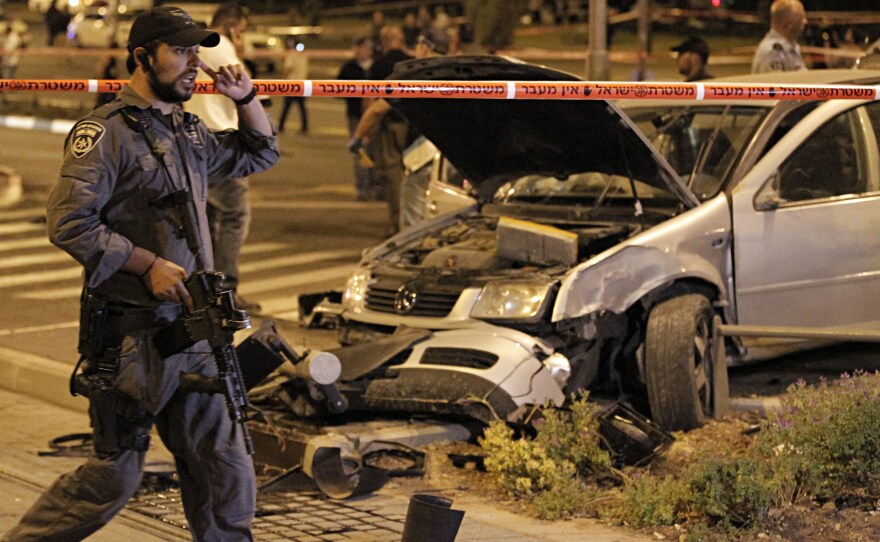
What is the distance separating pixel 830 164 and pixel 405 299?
232 centimetres

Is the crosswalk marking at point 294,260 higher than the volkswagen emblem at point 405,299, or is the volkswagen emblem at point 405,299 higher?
the volkswagen emblem at point 405,299

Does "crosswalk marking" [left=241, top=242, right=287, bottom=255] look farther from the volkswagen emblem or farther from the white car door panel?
the white car door panel

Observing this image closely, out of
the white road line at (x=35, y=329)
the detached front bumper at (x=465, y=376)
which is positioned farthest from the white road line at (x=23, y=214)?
the detached front bumper at (x=465, y=376)

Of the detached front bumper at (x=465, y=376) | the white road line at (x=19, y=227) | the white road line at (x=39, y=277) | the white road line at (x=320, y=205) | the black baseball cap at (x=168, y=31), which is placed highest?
the black baseball cap at (x=168, y=31)

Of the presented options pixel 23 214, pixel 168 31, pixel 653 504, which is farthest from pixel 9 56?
pixel 168 31

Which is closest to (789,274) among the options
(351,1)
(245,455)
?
(245,455)

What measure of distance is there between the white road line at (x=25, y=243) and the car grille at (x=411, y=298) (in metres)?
6.61

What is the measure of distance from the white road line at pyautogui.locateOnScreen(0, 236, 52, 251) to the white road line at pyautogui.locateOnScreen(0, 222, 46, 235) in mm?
539

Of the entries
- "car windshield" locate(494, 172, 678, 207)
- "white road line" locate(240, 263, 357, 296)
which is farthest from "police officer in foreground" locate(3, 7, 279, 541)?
"white road line" locate(240, 263, 357, 296)

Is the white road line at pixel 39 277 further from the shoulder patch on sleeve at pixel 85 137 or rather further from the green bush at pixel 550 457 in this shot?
the shoulder patch on sleeve at pixel 85 137

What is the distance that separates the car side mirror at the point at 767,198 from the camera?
7457mm

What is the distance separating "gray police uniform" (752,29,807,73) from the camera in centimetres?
1038

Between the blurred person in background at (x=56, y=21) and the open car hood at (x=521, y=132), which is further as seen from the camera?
the blurred person in background at (x=56, y=21)

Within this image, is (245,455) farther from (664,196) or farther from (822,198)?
(822,198)
